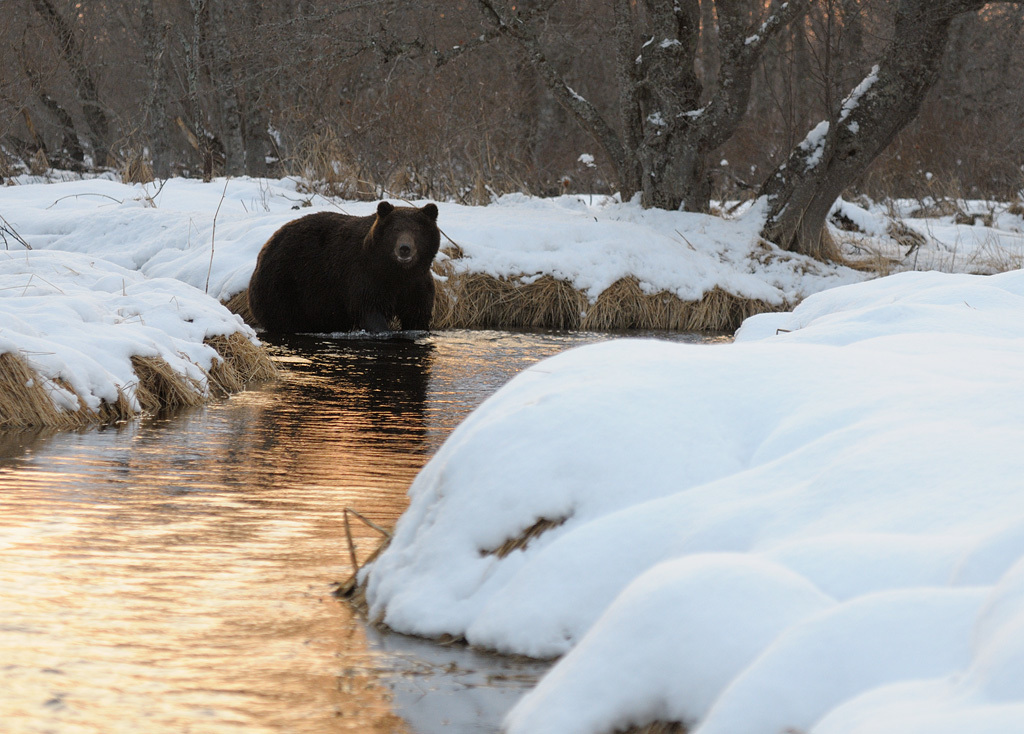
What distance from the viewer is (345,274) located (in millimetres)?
11375

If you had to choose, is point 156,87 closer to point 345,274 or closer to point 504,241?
point 504,241

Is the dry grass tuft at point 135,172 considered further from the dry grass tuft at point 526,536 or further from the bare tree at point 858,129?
the dry grass tuft at point 526,536

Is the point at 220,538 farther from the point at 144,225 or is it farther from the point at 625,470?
the point at 144,225

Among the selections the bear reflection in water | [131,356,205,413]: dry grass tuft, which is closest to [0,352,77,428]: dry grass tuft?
[131,356,205,413]: dry grass tuft

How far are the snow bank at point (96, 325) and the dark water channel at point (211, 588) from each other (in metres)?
0.44

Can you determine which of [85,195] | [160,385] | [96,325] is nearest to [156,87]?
[85,195]

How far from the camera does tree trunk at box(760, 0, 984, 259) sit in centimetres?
1363

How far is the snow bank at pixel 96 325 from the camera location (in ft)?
21.7

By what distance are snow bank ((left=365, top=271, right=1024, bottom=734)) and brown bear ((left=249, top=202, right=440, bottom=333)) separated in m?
7.20

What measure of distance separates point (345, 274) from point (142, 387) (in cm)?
437

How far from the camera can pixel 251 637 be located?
10.2ft

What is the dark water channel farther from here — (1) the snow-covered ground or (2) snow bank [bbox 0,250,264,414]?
(2) snow bank [bbox 0,250,264,414]

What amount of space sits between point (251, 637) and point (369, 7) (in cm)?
1354

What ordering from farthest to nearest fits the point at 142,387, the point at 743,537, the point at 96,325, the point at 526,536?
the point at 96,325 → the point at 142,387 → the point at 526,536 → the point at 743,537
